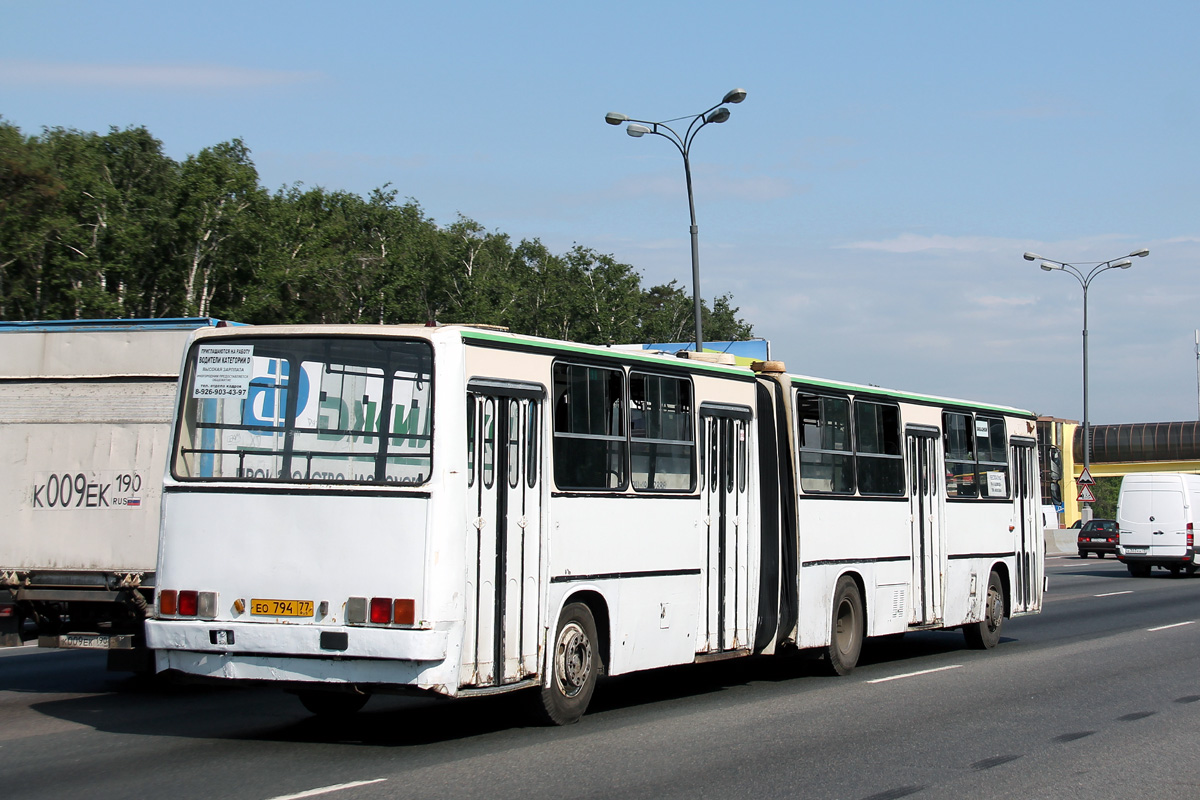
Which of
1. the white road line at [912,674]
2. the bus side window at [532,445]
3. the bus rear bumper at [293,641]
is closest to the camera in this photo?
the bus rear bumper at [293,641]

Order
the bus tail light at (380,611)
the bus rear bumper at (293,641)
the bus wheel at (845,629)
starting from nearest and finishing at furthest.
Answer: the bus rear bumper at (293,641), the bus tail light at (380,611), the bus wheel at (845,629)

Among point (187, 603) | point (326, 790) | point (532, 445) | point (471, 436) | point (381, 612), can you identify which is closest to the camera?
point (326, 790)

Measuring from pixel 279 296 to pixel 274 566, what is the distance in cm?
4525

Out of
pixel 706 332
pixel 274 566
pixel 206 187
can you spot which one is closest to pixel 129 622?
pixel 274 566

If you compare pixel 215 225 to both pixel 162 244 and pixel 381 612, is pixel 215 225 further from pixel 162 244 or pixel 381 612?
pixel 381 612

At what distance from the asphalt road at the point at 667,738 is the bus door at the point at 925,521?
95 centimetres

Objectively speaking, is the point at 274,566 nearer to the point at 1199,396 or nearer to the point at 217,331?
the point at 217,331

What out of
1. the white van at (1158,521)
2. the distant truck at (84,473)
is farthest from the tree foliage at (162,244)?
the distant truck at (84,473)

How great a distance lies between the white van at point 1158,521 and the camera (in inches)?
1400

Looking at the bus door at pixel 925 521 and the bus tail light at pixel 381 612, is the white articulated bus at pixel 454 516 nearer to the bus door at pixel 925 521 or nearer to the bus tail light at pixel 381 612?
the bus tail light at pixel 381 612

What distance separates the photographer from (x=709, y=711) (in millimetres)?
11258

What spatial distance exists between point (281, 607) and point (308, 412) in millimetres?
1320

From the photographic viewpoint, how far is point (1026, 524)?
61.1ft

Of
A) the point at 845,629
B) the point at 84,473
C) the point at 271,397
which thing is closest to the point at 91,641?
the point at 84,473
